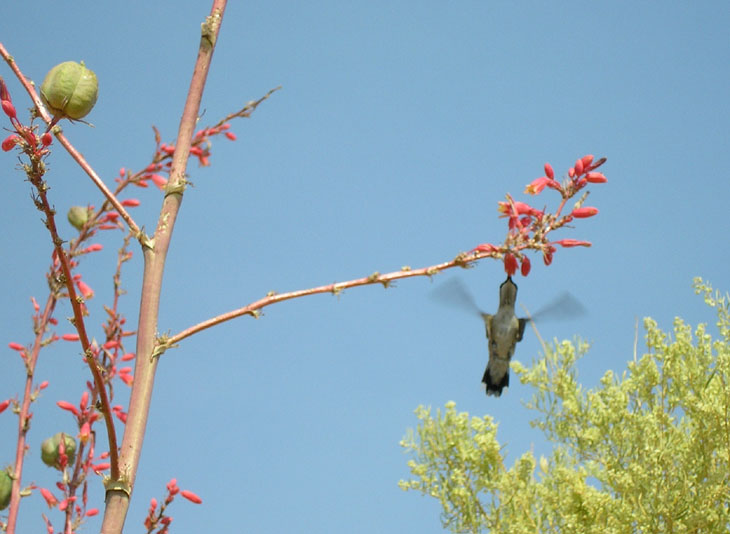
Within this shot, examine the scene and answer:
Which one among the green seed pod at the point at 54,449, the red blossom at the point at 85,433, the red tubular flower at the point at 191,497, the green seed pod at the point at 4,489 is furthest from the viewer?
the green seed pod at the point at 54,449

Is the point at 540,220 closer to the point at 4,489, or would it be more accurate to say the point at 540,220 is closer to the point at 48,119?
the point at 48,119

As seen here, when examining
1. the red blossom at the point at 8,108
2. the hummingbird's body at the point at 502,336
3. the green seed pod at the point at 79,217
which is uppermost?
the green seed pod at the point at 79,217

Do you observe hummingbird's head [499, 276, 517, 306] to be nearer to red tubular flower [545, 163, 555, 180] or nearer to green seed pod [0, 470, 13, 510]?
red tubular flower [545, 163, 555, 180]

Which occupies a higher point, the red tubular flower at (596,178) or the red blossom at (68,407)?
the red tubular flower at (596,178)

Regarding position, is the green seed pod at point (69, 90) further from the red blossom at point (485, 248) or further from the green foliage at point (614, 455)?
the green foliage at point (614, 455)

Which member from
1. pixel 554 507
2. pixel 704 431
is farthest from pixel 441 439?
pixel 704 431

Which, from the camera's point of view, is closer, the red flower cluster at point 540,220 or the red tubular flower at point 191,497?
the red flower cluster at point 540,220

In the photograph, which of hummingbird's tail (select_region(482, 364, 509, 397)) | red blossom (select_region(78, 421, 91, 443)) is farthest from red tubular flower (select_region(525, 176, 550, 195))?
red blossom (select_region(78, 421, 91, 443))

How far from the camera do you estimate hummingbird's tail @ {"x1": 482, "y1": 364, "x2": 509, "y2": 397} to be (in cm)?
332

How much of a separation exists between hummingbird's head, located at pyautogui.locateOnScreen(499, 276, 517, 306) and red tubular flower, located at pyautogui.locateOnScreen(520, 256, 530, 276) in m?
0.58

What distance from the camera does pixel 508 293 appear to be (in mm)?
2955

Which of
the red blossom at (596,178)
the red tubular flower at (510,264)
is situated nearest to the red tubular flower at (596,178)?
the red blossom at (596,178)

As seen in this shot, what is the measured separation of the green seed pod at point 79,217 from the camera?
12.6ft

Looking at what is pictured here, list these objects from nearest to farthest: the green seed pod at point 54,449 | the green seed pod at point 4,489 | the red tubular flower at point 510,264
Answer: the red tubular flower at point 510,264 → the green seed pod at point 4,489 → the green seed pod at point 54,449
